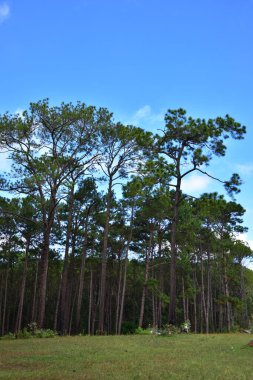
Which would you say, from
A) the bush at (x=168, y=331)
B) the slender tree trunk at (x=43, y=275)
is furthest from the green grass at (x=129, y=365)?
the slender tree trunk at (x=43, y=275)

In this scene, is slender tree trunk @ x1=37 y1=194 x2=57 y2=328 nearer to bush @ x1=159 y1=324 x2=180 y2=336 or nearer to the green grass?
bush @ x1=159 y1=324 x2=180 y2=336

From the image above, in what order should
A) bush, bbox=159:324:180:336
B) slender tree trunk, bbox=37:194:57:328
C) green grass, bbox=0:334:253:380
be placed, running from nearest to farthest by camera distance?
green grass, bbox=0:334:253:380, bush, bbox=159:324:180:336, slender tree trunk, bbox=37:194:57:328

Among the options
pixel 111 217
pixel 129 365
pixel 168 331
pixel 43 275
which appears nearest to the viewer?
pixel 129 365

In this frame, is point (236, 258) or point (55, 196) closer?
point (55, 196)

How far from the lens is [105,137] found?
23.2 metres

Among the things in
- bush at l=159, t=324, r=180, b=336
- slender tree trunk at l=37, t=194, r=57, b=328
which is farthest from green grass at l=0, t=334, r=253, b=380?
slender tree trunk at l=37, t=194, r=57, b=328

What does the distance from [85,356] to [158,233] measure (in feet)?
95.3

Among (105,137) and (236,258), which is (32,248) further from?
(236,258)

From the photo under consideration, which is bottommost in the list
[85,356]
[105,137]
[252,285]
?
[85,356]

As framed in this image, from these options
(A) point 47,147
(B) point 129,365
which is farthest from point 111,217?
(B) point 129,365

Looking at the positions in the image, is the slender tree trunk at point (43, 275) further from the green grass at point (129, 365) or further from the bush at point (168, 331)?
the green grass at point (129, 365)

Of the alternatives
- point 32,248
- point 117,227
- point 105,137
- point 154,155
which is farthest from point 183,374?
point 32,248

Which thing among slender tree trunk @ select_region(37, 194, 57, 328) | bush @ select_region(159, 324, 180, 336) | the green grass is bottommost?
bush @ select_region(159, 324, 180, 336)

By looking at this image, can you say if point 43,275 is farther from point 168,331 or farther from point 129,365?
point 129,365
